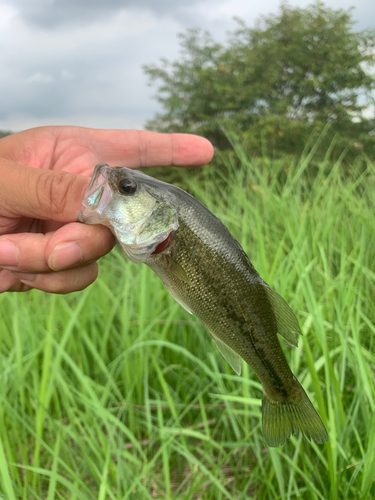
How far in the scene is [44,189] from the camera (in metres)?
1.34

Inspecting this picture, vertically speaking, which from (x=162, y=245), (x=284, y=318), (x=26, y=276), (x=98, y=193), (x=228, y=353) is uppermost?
(x=98, y=193)

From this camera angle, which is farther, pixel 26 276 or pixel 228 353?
pixel 26 276

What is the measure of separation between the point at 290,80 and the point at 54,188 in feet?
60.9

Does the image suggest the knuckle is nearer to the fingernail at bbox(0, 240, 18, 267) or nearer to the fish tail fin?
the fingernail at bbox(0, 240, 18, 267)

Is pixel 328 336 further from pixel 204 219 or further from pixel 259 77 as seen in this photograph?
pixel 259 77

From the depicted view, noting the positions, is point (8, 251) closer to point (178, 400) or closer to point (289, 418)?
point (289, 418)

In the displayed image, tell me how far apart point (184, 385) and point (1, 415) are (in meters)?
0.99

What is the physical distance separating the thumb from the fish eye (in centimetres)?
20

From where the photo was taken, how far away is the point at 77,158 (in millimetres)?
1826

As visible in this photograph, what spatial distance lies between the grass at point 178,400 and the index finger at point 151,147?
0.69 metres

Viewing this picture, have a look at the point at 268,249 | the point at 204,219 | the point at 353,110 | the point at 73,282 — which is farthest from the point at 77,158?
the point at 353,110

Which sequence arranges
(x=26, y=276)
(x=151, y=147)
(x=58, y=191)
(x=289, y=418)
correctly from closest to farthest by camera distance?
1. (x=289, y=418)
2. (x=58, y=191)
3. (x=26, y=276)
4. (x=151, y=147)

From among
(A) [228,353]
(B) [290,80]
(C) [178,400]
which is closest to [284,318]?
(A) [228,353]

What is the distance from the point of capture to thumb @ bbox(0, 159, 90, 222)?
1341 mm
